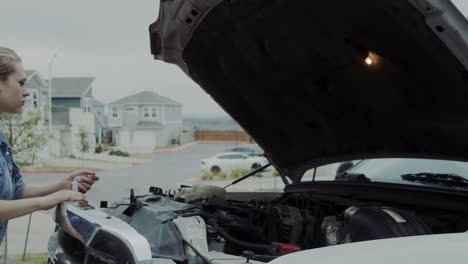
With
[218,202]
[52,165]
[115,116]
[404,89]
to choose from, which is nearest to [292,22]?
[404,89]

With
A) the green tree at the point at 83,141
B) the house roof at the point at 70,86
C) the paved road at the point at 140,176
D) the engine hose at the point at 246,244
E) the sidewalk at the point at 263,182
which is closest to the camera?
the engine hose at the point at 246,244

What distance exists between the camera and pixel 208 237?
2.75 metres

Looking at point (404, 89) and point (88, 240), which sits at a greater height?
point (404, 89)

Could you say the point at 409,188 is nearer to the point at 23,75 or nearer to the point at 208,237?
the point at 208,237

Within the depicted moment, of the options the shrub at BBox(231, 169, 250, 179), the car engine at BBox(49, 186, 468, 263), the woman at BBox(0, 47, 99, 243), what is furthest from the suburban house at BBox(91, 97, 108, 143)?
the woman at BBox(0, 47, 99, 243)

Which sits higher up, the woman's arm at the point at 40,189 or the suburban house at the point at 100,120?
the suburban house at the point at 100,120

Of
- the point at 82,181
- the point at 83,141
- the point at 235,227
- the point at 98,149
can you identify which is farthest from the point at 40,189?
the point at 98,149

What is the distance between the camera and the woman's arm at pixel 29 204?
2.28 m

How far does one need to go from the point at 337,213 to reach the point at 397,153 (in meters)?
0.99

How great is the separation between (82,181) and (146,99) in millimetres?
43398

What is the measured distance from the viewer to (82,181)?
113 inches

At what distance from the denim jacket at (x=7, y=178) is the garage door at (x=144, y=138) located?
38049 millimetres

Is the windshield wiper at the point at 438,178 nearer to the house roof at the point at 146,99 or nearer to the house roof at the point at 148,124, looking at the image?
the house roof at the point at 148,124

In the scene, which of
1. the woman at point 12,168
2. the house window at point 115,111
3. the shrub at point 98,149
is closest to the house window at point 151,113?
the house window at point 115,111
